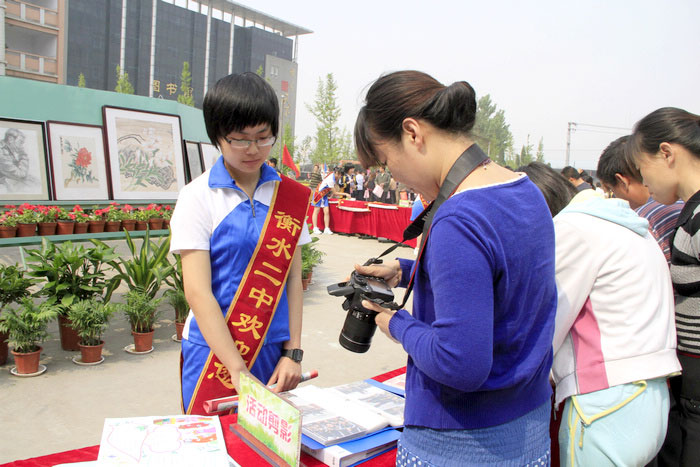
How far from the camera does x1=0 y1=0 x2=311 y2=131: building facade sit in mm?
40281

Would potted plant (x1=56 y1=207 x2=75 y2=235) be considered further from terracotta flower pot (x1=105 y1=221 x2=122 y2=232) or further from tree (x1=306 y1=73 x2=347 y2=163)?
tree (x1=306 y1=73 x2=347 y2=163)

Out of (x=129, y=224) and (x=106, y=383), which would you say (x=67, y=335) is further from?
(x=129, y=224)

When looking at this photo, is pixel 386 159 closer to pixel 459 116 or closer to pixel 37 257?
pixel 459 116

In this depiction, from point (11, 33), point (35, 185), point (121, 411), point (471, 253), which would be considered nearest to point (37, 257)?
point (121, 411)

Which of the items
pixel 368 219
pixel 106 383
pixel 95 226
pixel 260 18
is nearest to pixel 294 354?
pixel 106 383

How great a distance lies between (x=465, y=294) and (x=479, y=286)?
27mm

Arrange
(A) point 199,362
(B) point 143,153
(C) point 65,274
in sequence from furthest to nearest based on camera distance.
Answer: (B) point 143,153
(C) point 65,274
(A) point 199,362

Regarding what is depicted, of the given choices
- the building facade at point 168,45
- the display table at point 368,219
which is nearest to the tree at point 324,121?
the building facade at point 168,45

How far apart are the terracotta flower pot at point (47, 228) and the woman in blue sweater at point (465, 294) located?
18.0ft

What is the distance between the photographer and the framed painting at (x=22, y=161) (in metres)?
6.14

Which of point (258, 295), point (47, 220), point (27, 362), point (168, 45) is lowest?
point (27, 362)

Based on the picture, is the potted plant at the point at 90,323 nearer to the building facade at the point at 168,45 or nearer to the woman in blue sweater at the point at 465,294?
the woman in blue sweater at the point at 465,294

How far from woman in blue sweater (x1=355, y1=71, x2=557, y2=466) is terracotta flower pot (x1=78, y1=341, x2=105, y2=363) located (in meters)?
3.41

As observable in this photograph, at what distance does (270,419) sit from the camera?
122 centimetres
